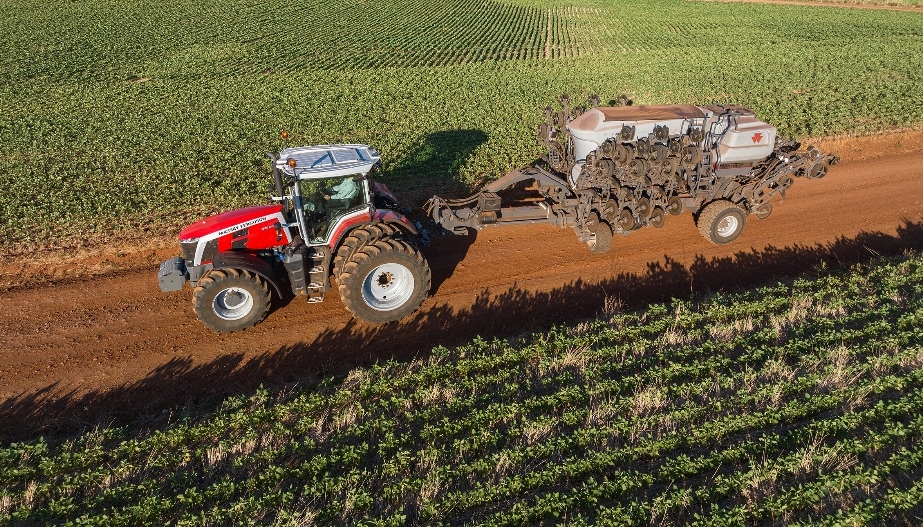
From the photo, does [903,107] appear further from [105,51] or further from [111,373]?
[105,51]

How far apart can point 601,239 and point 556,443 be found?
A: 5.51m

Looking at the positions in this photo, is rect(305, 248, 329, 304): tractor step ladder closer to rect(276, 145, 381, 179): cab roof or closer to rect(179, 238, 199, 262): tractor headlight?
rect(276, 145, 381, 179): cab roof

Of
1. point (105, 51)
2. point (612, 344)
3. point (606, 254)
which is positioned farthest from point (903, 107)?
point (105, 51)

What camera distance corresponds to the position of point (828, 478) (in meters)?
5.89

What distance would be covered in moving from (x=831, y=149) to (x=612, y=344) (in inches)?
558

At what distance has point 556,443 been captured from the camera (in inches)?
259

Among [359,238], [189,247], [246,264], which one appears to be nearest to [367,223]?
[359,238]

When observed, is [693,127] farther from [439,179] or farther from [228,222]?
[228,222]

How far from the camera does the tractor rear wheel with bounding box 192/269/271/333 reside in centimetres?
856

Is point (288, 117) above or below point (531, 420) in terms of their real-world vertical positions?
above

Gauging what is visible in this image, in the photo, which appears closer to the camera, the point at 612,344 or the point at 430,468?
the point at 430,468

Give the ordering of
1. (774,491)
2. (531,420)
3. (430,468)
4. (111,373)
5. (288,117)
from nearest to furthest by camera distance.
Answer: (774,491) → (430,468) → (531,420) → (111,373) → (288,117)

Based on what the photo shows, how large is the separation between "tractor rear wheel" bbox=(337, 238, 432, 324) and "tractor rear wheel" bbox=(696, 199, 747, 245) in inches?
252

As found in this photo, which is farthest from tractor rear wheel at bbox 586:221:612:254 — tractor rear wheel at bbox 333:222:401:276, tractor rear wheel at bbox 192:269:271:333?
tractor rear wheel at bbox 192:269:271:333
